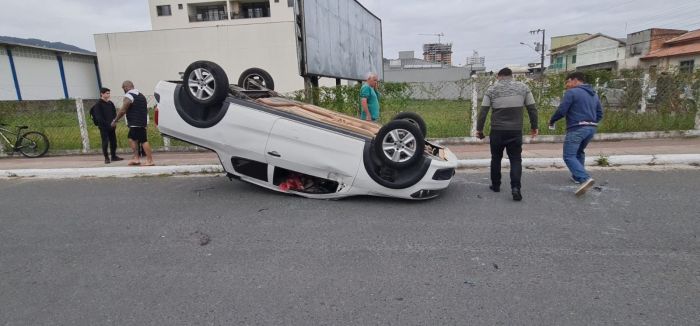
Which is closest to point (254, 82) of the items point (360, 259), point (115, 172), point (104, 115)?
point (115, 172)

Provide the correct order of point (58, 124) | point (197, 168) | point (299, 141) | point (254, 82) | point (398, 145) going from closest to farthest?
point (398, 145) → point (299, 141) → point (254, 82) → point (197, 168) → point (58, 124)

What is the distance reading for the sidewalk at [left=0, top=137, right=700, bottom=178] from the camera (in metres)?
6.68

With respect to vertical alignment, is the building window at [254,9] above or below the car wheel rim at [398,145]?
above

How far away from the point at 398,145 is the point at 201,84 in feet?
8.08

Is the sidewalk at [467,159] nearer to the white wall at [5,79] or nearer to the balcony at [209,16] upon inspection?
the white wall at [5,79]

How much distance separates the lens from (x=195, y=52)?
108 ft

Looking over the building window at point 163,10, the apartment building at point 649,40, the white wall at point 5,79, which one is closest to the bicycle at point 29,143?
the white wall at point 5,79

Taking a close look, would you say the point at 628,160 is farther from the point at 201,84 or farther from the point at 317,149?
the point at 201,84

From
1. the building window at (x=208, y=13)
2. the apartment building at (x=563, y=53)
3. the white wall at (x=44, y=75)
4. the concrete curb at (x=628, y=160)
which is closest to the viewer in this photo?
the concrete curb at (x=628, y=160)

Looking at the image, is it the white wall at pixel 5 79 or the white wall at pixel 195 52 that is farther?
the white wall at pixel 195 52

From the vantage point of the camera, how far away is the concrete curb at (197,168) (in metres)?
6.57

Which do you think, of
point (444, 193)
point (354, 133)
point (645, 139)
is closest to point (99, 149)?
point (354, 133)

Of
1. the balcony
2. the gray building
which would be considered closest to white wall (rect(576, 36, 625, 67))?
the gray building

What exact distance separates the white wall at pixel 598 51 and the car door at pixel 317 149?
5055 cm
